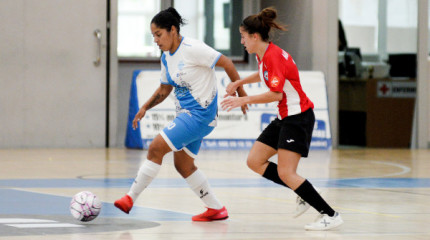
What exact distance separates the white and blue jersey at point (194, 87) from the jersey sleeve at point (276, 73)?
0.68 metres

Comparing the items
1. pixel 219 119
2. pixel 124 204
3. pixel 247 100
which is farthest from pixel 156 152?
pixel 219 119

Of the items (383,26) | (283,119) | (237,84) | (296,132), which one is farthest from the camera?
(383,26)

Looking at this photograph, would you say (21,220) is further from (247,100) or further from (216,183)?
(216,183)

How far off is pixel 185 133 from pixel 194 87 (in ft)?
1.45

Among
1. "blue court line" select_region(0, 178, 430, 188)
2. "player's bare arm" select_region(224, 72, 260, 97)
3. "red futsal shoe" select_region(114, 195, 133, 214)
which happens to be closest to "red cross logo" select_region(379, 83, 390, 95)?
"blue court line" select_region(0, 178, 430, 188)

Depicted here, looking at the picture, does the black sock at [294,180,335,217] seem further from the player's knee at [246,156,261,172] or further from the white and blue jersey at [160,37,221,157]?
the white and blue jersey at [160,37,221,157]

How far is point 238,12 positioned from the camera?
20.6 meters

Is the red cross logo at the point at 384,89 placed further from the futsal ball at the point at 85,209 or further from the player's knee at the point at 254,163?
the futsal ball at the point at 85,209

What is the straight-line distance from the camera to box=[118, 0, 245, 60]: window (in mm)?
19609

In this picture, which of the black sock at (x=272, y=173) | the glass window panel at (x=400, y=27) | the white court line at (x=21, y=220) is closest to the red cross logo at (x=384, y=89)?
the glass window panel at (x=400, y=27)

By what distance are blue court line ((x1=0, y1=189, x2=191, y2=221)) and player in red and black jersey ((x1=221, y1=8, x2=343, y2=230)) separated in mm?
969

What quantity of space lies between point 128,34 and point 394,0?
5.80m

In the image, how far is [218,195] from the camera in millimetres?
9742

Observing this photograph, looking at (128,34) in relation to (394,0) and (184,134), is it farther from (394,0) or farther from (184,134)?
(184,134)
